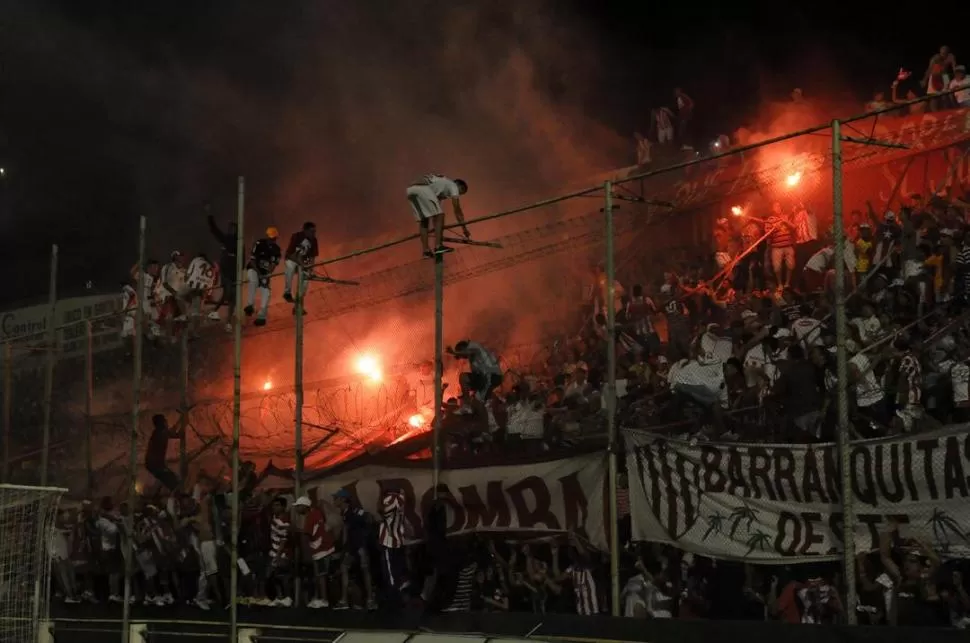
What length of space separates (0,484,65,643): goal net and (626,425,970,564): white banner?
6.95 metres

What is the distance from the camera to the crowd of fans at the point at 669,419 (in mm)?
10844

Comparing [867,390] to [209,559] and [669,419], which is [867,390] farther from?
[209,559]

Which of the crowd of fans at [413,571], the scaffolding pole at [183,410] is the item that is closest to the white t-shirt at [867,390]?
the crowd of fans at [413,571]

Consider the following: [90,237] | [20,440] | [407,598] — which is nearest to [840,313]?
[407,598]

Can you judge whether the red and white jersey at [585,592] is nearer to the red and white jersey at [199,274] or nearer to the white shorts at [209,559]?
the white shorts at [209,559]

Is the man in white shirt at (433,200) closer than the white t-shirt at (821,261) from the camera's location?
Yes

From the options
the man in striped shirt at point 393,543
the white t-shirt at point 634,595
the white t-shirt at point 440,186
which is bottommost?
the white t-shirt at point 634,595

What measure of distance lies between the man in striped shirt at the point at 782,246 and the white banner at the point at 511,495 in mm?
5468

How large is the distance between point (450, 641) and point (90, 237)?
30.2 m

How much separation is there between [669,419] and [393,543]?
3.15 metres

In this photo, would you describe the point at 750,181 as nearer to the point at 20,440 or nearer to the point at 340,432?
the point at 340,432

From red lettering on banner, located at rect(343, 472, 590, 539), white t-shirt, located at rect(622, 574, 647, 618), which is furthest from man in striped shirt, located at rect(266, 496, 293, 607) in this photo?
white t-shirt, located at rect(622, 574, 647, 618)

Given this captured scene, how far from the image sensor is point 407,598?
13.3 metres

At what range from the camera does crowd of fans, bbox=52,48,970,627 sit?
10844 mm
